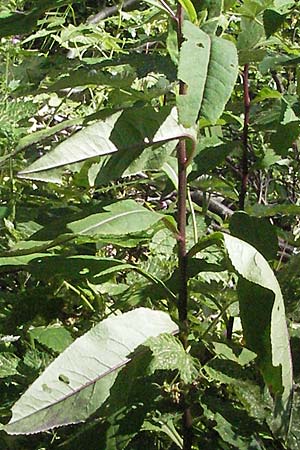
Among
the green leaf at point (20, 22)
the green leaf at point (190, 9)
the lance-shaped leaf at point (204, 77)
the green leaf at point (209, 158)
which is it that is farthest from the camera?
the green leaf at point (209, 158)

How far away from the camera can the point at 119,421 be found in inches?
39.3

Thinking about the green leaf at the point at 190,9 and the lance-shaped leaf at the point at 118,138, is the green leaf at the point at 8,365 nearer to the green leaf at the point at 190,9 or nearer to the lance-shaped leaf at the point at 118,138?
the lance-shaped leaf at the point at 118,138

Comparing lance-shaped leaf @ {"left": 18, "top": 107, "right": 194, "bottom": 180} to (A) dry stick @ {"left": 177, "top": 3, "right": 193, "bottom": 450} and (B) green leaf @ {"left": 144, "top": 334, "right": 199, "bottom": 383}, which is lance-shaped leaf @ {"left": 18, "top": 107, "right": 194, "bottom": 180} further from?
(B) green leaf @ {"left": 144, "top": 334, "right": 199, "bottom": 383}

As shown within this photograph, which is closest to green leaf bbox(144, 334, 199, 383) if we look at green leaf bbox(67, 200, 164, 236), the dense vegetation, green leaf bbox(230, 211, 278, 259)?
the dense vegetation

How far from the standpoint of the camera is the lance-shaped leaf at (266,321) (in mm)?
918

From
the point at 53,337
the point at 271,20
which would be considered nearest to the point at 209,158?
the point at 271,20

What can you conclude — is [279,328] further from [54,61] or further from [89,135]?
[54,61]

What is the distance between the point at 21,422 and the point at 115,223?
252mm

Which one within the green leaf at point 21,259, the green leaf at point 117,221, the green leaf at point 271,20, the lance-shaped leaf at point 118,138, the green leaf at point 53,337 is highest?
the green leaf at point 271,20

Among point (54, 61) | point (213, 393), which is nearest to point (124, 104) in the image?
point (54, 61)

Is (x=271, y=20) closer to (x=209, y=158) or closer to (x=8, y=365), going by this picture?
(x=209, y=158)

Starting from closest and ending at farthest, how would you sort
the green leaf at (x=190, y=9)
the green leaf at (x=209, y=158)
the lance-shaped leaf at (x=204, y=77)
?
the lance-shaped leaf at (x=204, y=77) < the green leaf at (x=190, y=9) < the green leaf at (x=209, y=158)

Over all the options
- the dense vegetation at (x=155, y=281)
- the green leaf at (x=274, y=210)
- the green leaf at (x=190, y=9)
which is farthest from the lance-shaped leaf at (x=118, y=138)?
the green leaf at (x=274, y=210)

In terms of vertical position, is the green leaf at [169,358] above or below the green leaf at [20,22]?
below
